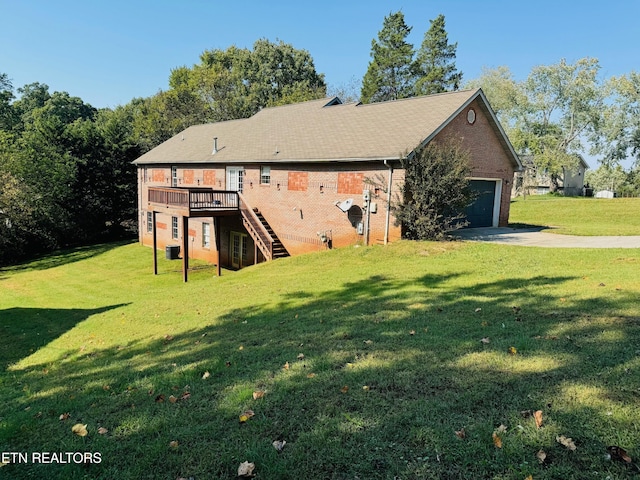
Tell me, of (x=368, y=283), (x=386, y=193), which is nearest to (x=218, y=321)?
(x=368, y=283)

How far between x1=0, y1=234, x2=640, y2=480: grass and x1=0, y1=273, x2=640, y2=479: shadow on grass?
0.6 inches

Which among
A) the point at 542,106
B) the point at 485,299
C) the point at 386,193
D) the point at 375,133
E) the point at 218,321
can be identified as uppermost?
the point at 542,106

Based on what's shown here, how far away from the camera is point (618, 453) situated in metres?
2.63

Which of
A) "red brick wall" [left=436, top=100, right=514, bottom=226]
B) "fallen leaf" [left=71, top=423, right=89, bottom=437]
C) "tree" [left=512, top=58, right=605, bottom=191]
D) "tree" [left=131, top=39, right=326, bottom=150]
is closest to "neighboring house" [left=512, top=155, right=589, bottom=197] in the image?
"tree" [left=512, top=58, right=605, bottom=191]

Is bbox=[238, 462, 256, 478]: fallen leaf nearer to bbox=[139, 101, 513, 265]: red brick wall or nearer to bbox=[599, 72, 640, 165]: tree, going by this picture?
bbox=[139, 101, 513, 265]: red brick wall

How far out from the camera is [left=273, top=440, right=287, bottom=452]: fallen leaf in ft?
9.92

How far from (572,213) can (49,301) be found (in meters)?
30.8

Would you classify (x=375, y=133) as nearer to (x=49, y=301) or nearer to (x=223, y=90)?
(x=49, y=301)

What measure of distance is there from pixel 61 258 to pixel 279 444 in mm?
28356

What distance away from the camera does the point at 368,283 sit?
997cm

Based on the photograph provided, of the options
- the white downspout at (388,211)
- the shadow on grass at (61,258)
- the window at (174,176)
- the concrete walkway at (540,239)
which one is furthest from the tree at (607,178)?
the shadow on grass at (61,258)

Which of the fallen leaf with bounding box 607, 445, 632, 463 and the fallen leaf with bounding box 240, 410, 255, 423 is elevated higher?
the fallen leaf with bounding box 607, 445, 632, 463

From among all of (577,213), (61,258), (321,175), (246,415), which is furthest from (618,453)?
Answer: (577,213)

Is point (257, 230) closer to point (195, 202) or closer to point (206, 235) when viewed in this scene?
point (195, 202)
